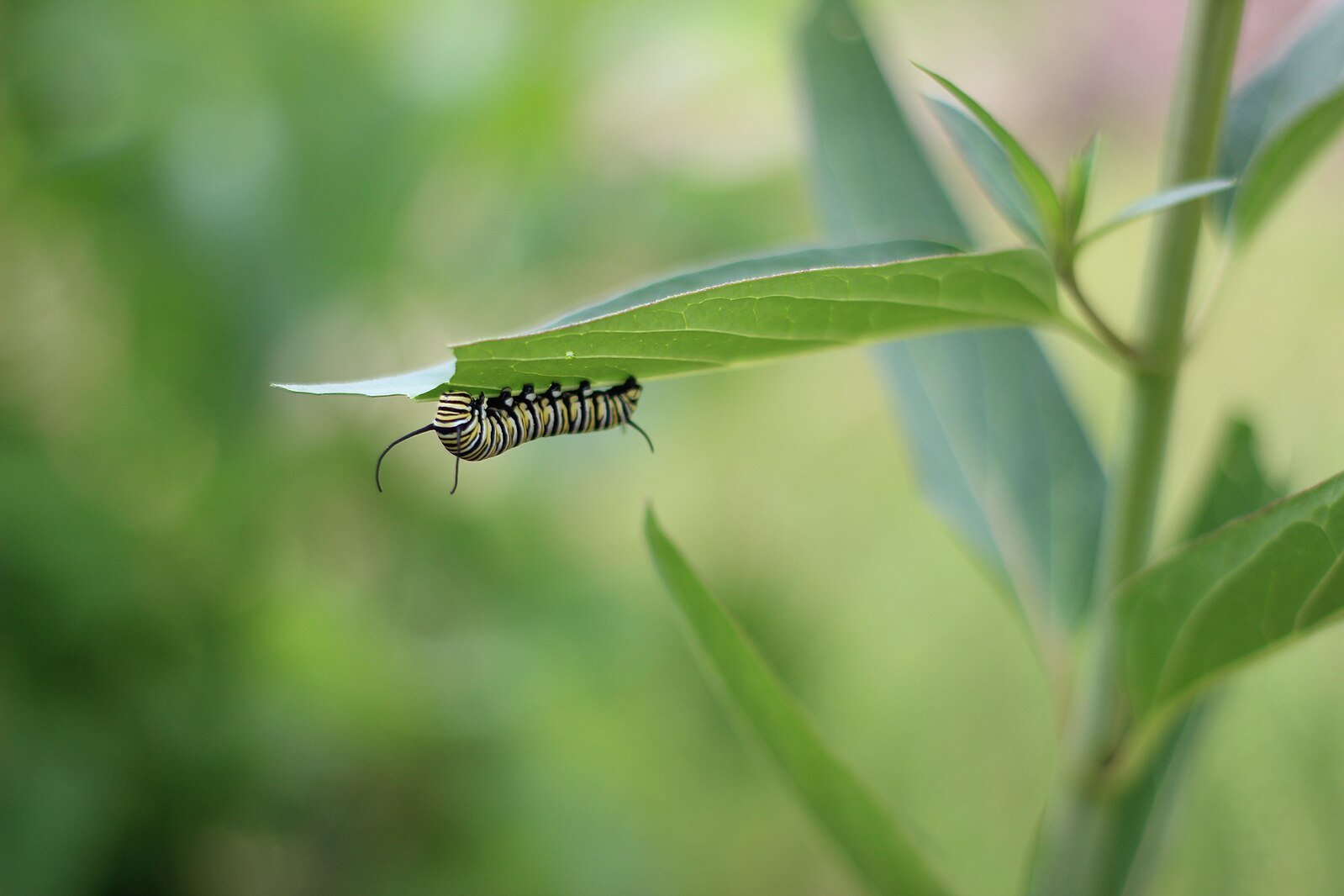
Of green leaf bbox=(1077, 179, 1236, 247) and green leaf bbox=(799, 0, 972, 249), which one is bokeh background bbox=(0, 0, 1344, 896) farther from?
green leaf bbox=(1077, 179, 1236, 247)

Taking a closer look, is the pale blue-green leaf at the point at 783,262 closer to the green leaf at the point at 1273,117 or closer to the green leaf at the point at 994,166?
the green leaf at the point at 994,166

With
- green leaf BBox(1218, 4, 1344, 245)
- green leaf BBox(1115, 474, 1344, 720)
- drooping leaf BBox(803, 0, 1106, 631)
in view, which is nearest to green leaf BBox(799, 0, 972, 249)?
drooping leaf BBox(803, 0, 1106, 631)

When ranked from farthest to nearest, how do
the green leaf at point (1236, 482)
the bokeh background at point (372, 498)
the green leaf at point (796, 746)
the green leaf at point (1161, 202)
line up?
the bokeh background at point (372, 498)
the green leaf at point (1236, 482)
the green leaf at point (796, 746)
the green leaf at point (1161, 202)

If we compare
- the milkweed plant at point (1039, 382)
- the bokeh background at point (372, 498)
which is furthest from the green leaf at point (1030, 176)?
the bokeh background at point (372, 498)

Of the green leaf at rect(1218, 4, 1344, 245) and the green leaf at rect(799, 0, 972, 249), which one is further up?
the green leaf at rect(799, 0, 972, 249)

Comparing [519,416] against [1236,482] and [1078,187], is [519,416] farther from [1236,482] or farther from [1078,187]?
[1236,482]

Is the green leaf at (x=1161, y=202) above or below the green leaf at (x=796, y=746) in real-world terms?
above

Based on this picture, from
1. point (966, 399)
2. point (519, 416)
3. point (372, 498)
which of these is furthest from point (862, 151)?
point (372, 498)
